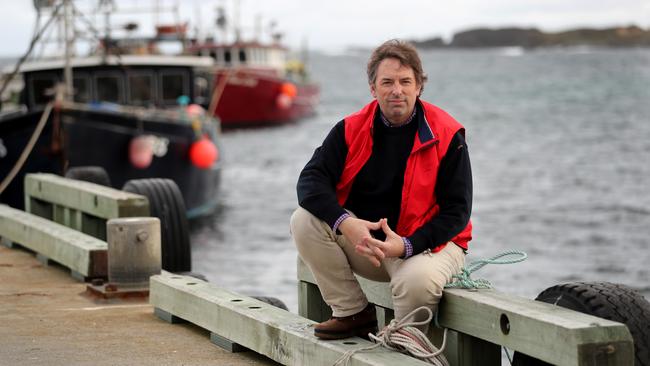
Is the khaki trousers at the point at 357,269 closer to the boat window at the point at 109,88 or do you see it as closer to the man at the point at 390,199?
the man at the point at 390,199

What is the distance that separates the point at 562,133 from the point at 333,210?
47.2 m

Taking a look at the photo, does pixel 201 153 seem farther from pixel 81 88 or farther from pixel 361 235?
pixel 361 235

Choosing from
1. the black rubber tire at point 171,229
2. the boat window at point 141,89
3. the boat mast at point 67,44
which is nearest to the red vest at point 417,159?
the black rubber tire at point 171,229

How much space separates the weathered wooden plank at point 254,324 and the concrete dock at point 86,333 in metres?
0.10

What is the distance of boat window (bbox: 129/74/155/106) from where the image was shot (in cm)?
2114

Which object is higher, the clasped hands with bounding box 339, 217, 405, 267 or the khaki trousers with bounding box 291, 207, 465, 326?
the clasped hands with bounding box 339, 217, 405, 267

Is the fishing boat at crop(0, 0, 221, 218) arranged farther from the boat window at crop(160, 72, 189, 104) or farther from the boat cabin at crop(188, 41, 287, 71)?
the boat cabin at crop(188, 41, 287, 71)

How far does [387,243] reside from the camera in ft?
16.0

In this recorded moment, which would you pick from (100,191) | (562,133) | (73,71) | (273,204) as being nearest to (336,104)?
(562,133)

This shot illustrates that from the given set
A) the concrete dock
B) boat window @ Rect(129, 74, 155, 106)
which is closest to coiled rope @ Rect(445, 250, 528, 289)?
the concrete dock

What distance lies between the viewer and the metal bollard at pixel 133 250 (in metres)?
7.50

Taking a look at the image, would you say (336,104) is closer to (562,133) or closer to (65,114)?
(562,133)

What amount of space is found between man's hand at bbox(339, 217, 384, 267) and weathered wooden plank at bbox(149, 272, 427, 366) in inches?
15.1

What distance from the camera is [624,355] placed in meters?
4.23
